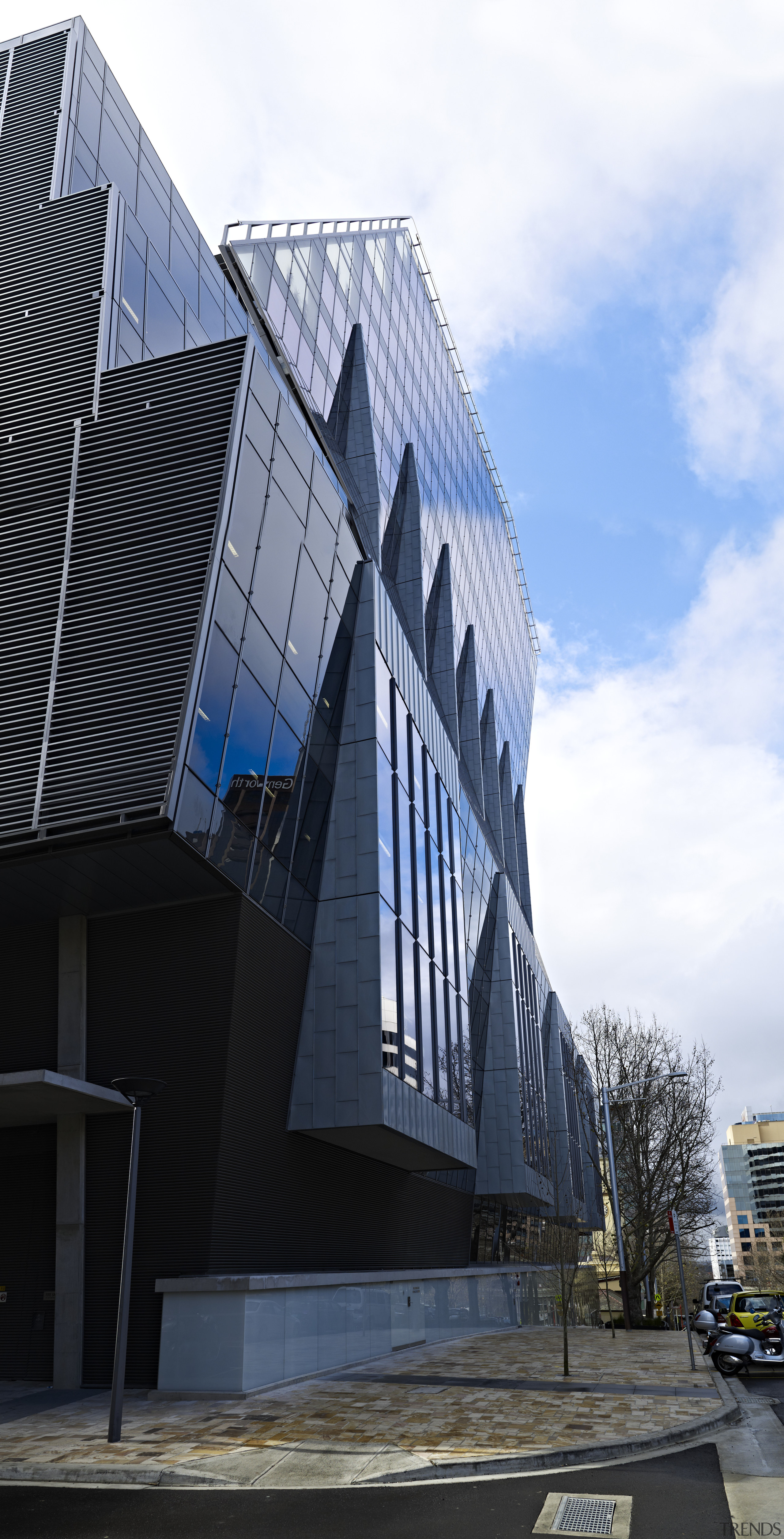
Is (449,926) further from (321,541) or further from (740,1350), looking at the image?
(740,1350)

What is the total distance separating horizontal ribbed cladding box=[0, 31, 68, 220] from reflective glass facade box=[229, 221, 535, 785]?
266 inches

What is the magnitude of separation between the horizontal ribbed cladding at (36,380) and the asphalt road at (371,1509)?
1020cm

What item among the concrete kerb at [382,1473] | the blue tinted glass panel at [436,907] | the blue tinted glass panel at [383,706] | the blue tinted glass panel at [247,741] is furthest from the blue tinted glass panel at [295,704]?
the concrete kerb at [382,1473]

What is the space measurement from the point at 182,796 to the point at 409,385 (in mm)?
28006

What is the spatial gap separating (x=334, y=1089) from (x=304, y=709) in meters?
8.38

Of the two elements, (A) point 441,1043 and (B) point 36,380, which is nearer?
(B) point 36,380

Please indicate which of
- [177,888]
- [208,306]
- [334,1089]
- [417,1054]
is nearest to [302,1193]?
[334,1089]

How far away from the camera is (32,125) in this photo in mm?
22828

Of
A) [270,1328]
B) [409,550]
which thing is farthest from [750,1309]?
[409,550]

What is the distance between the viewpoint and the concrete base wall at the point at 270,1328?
17141mm

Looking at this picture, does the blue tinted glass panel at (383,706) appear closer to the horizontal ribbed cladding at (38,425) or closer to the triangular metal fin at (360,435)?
the triangular metal fin at (360,435)

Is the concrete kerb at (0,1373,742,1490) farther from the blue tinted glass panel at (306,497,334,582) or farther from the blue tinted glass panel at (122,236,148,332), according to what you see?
the blue tinted glass panel at (122,236,148,332)

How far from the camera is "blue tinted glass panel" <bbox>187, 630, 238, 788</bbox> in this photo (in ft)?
58.6

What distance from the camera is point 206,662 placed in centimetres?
1812
